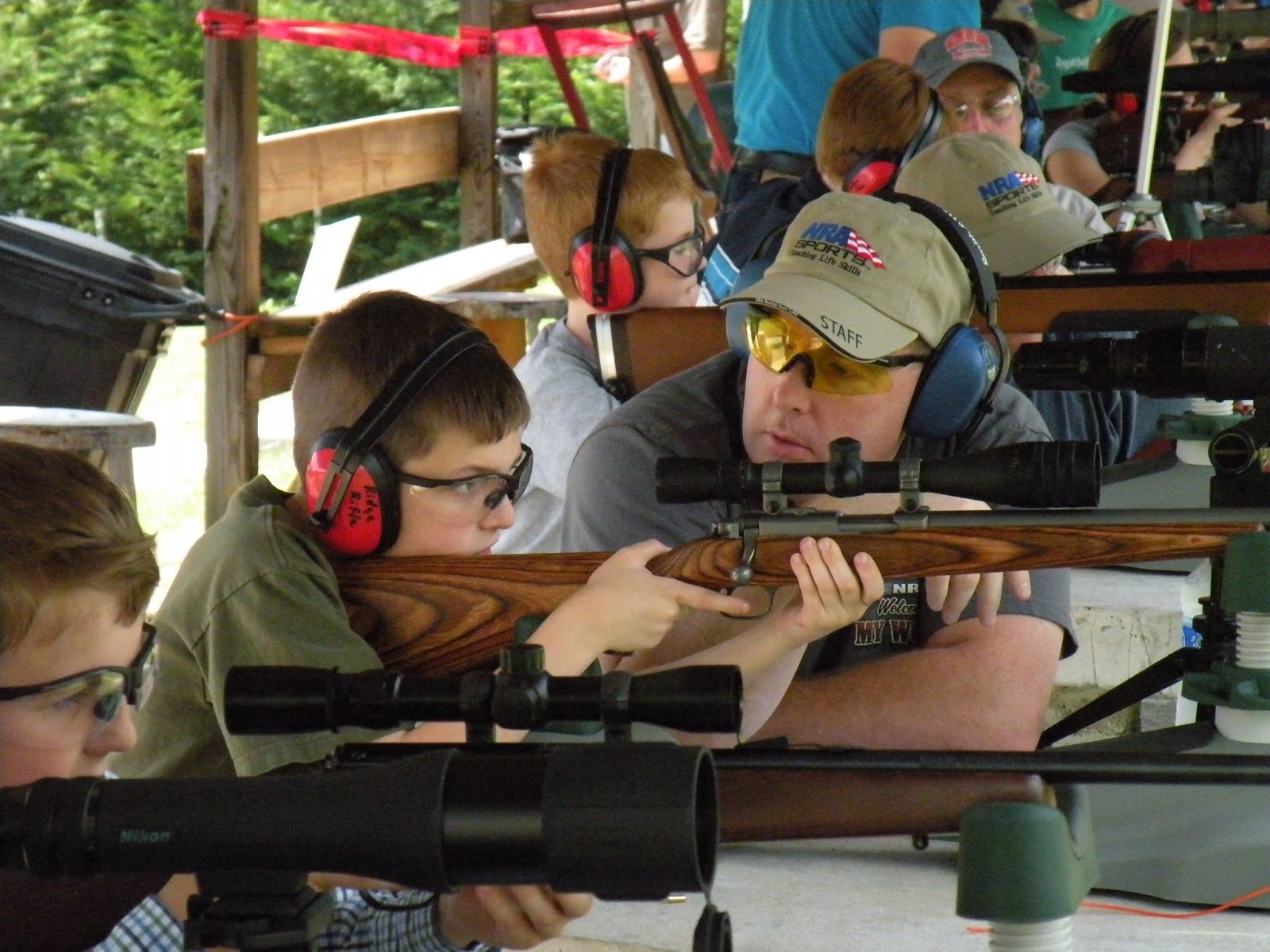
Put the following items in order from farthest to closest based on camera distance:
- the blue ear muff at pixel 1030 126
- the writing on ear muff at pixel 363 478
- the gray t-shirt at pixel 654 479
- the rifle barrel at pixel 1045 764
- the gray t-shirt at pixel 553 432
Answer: the blue ear muff at pixel 1030 126 → the gray t-shirt at pixel 553 432 → the gray t-shirt at pixel 654 479 → the writing on ear muff at pixel 363 478 → the rifle barrel at pixel 1045 764

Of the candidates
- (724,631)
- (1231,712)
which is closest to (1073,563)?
(1231,712)

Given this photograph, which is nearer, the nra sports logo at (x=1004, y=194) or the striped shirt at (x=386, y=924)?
the striped shirt at (x=386, y=924)

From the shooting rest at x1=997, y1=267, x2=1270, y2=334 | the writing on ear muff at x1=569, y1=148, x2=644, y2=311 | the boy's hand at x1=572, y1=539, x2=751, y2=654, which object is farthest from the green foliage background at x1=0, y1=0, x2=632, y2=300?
the boy's hand at x1=572, y1=539, x2=751, y2=654

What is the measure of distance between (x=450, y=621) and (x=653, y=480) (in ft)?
2.04

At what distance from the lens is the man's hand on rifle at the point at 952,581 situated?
90.7 inches

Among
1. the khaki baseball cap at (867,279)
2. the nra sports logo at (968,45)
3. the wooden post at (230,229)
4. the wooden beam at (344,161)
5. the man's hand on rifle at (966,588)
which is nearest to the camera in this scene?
the man's hand on rifle at (966,588)

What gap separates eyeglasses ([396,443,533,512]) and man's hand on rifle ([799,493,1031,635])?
0.44 metres

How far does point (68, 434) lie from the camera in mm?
3963

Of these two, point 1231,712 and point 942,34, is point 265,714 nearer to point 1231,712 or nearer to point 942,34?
point 1231,712

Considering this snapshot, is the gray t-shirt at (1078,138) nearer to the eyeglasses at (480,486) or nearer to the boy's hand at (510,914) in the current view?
the eyeglasses at (480,486)

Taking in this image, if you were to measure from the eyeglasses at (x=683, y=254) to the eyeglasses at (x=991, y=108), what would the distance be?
4.55ft

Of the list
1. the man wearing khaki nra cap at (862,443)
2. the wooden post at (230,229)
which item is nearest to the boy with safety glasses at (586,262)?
the man wearing khaki nra cap at (862,443)

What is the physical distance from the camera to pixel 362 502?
7.09 ft

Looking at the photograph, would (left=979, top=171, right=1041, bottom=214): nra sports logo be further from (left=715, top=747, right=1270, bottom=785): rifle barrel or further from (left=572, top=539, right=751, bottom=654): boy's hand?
(left=715, top=747, right=1270, bottom=785): rifle barrel
